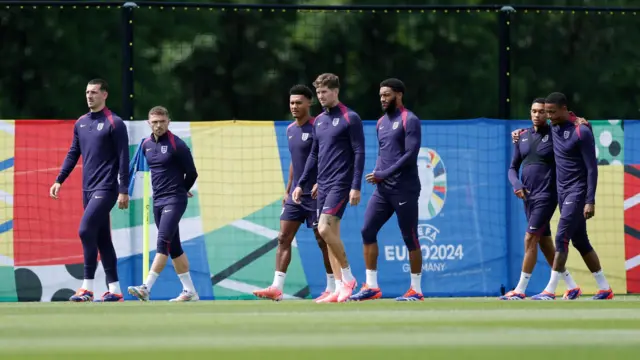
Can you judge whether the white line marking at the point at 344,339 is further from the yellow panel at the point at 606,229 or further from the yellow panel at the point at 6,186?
the yellow panel at the point at 606,229

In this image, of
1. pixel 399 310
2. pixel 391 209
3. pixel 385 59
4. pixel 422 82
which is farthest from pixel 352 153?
pixel 385 59

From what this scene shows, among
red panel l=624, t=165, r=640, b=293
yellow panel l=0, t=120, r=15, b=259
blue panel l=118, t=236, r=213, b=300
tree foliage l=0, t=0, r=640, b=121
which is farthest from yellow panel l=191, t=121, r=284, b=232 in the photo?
tree foliage l=0, t=0, r=640, b=121

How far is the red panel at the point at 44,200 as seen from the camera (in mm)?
15789

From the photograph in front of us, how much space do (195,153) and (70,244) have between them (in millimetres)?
1535

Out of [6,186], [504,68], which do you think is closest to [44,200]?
[6,186]

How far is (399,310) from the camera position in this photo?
1266cm

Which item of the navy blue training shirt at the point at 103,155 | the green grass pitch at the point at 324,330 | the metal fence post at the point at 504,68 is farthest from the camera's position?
the metal fence post at the point at 504,68

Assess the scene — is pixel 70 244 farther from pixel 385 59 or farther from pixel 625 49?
pixel 385 59

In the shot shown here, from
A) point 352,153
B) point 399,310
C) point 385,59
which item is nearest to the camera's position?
point 399,310

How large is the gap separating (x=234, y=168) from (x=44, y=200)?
75.4 inches

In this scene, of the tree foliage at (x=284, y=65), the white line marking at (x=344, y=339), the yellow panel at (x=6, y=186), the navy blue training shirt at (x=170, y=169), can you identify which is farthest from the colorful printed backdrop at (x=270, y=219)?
the tree foliage at (x=284, y=65)

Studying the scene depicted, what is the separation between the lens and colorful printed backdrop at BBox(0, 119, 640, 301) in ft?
52.0

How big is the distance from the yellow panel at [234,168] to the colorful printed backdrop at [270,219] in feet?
0.03

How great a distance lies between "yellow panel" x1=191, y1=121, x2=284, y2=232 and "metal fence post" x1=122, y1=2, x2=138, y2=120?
695mm
